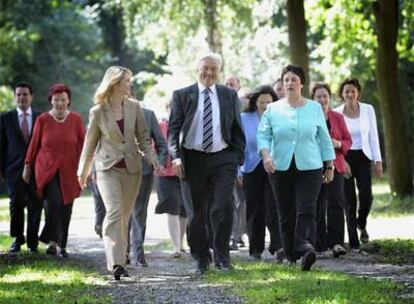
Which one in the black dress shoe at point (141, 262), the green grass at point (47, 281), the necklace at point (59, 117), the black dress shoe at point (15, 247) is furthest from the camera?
the black dress shoe at point (15, 247)

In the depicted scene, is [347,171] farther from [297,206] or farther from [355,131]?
[297,206]

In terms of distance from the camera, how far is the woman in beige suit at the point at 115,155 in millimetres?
10562

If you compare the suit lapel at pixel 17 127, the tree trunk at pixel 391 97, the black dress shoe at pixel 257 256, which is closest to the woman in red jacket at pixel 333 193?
the black dress shoe at pixel 257 256

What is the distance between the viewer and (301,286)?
891cm

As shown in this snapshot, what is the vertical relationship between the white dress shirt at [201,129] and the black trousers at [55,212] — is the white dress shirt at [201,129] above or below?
above

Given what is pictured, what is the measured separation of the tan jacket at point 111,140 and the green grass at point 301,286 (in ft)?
5.06

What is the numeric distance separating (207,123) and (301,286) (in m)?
2.66

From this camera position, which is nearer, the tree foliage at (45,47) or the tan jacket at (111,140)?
the tan jacket at (111,140)

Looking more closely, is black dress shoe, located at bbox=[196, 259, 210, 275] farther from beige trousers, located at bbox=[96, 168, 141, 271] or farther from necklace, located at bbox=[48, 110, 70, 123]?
necklace, located at bbox=[48, 110, 70, 123]

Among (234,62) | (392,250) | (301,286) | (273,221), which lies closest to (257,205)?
(273,221)

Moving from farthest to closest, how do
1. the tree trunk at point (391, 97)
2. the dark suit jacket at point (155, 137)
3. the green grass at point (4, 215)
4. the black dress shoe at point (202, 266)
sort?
the green grass at point (4, 215)
the tree trunk at point (391, 97)
the dark suit jacket at point (155, 137)
the black dress shoe at point (202, 266)

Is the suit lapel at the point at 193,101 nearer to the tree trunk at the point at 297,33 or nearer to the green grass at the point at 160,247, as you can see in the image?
the green grass at the point at 160,247

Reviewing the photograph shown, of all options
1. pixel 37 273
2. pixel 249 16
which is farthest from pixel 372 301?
pixel 249 16

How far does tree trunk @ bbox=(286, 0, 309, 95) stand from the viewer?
1962 centimetres
